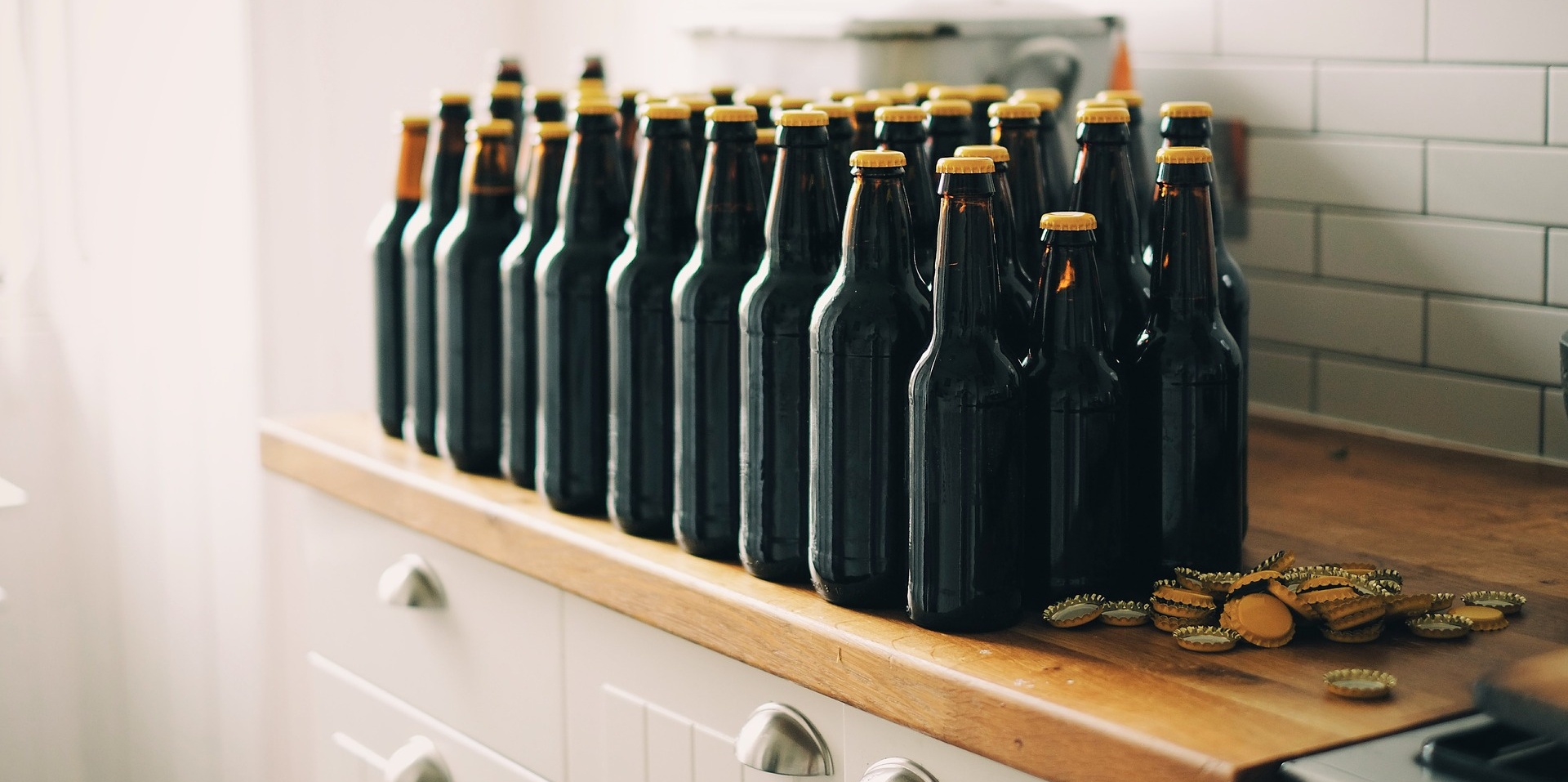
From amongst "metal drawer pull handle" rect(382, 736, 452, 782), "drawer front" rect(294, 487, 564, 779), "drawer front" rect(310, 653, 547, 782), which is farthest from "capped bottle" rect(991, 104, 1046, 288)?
"metal drawer pull handle" rect(382, 736, 452, 782)

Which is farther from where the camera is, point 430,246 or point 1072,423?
point 430,246

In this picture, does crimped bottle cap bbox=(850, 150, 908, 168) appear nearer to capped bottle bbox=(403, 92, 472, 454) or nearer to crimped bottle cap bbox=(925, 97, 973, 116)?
crimped bottle cap bbox=(925, 97, 973, 116)

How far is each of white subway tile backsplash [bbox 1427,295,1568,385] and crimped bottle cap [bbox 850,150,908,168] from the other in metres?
0.71

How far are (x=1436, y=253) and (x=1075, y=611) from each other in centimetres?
69

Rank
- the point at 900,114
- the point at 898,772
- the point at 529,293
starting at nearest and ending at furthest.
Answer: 1. the point at 898,772
2. the point at 900,114
3. the point at 529,293

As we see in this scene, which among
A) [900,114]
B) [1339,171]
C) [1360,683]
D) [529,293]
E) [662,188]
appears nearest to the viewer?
[1360,683]

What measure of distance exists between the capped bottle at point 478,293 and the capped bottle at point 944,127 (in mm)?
414

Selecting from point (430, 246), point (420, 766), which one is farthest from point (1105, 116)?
point (420, 766)

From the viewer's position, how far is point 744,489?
1045 mm

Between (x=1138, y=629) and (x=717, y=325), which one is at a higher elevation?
(x=717, y=325)

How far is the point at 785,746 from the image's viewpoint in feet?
3.30

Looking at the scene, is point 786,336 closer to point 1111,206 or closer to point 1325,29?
point 1111,206

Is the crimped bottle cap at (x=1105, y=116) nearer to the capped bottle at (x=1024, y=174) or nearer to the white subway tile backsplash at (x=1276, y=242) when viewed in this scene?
the capped bottle at (x=1024, y=174)

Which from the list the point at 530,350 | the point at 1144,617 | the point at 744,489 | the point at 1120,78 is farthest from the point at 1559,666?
the point at 1120,78
